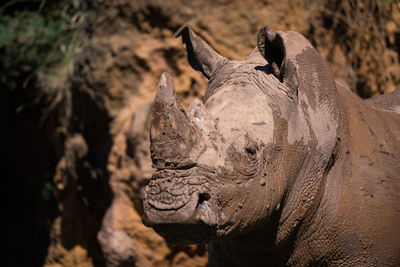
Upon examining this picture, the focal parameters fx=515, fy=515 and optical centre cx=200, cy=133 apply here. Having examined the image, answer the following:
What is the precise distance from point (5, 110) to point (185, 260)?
3294 millimetres

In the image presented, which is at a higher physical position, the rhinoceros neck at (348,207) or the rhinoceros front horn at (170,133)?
the rhinoceros front horn at (170,133)

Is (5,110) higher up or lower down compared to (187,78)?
lower down

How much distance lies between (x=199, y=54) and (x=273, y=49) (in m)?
0.38

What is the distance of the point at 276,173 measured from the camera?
1771 mm

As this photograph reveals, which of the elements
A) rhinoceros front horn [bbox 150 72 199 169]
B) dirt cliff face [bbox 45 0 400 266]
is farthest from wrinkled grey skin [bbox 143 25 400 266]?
dirt cliff face [bbox 45 0 400 266]

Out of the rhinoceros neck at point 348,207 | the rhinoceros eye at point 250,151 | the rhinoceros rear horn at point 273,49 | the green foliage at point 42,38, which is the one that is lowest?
the green foliage at point 42,38

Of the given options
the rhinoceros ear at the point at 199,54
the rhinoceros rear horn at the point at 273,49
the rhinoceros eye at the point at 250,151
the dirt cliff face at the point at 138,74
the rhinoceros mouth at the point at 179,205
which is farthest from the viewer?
the dirt cliff face at the point at 138,74

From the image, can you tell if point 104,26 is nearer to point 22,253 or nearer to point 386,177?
point 386,177

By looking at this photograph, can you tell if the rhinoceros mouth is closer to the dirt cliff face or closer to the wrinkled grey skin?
the wrinkled grey skin

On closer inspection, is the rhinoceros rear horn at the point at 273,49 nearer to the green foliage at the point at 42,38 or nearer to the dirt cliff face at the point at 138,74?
the dirt cliff face at the point at 138,74

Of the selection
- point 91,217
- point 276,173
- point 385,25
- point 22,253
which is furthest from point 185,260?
point 22,253

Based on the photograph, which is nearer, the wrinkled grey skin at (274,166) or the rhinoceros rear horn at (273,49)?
the wrinkled grey skin at (274,166)

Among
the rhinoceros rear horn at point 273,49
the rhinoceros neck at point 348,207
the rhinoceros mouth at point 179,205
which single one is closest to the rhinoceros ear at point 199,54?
the rhinoceros rear horn at point 273,49

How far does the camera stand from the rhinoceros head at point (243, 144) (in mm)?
1548
